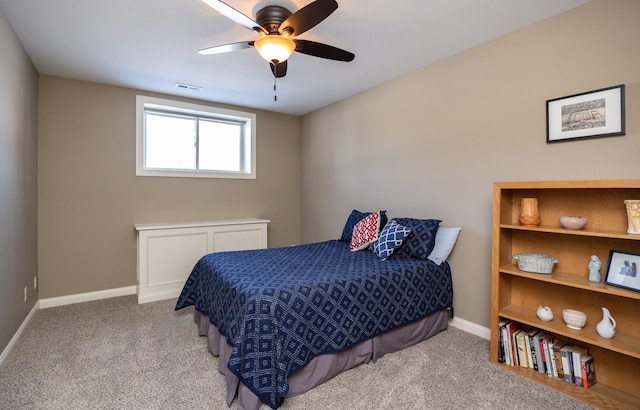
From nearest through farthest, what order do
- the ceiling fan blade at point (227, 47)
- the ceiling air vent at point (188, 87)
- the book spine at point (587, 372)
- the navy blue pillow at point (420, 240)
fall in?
the book spine at point (587, 372) < the ceiling fan blade at point (227, 47) < the navy blue pillow at point (420, 240) < the ceiling air vent at point (188, 87)

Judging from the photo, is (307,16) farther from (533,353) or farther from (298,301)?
(533,353)

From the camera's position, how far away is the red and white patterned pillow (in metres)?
2.97

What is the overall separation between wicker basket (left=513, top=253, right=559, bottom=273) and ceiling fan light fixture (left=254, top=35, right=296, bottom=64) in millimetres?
2142

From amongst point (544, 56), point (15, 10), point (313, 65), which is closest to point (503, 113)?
point (544, 56)

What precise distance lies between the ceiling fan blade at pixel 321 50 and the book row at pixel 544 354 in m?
2.27

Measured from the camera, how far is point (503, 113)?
7.93 feet

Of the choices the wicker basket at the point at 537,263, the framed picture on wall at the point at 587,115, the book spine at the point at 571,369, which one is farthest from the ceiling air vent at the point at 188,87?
the book spine at the point at 571,369

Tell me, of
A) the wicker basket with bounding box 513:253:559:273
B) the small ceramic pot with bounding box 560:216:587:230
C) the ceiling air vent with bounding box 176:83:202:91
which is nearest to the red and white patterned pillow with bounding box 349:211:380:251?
the wicker basket with bounding box 513:253:559:273

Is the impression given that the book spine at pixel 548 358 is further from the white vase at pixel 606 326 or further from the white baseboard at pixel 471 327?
the white baseboard at pixel 471 327

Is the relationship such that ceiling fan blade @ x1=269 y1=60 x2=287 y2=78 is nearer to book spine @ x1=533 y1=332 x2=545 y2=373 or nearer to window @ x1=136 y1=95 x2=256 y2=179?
window @ x1=136 y1=95 x2=256 y2=179

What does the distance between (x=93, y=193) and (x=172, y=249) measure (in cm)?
110

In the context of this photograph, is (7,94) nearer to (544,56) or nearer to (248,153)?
(248,153)

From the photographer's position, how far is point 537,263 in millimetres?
2025

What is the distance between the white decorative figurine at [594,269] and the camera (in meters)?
1.81
